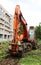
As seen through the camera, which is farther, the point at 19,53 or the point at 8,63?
the point at 19,53

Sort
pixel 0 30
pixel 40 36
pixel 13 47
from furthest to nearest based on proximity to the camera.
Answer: pixel 40 36 → pixel 0 30 → pixel 13 47

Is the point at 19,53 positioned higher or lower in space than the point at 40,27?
lower

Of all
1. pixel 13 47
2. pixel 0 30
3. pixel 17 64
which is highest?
pixel 0 30

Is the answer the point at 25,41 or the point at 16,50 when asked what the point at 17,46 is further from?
the point at 25,41

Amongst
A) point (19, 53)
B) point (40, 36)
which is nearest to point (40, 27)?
point (40, 36)

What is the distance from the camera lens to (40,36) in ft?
272

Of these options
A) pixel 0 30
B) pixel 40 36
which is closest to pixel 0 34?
pixel 0 30

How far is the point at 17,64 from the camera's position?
16891mm

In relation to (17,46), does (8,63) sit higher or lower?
lower

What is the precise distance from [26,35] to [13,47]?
30.3 feet

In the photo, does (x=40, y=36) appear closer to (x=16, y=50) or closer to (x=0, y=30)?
A: (x=0, y=30)

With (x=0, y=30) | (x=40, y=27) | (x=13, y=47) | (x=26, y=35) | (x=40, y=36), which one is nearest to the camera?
(x=13, y=47)

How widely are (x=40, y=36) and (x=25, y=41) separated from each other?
180 feet

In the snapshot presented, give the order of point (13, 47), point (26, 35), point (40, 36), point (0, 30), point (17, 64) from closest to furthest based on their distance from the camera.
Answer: point (17, 64) < point (13, 47) < point (26, 35) < point (0, 30) < point (40, 36)
